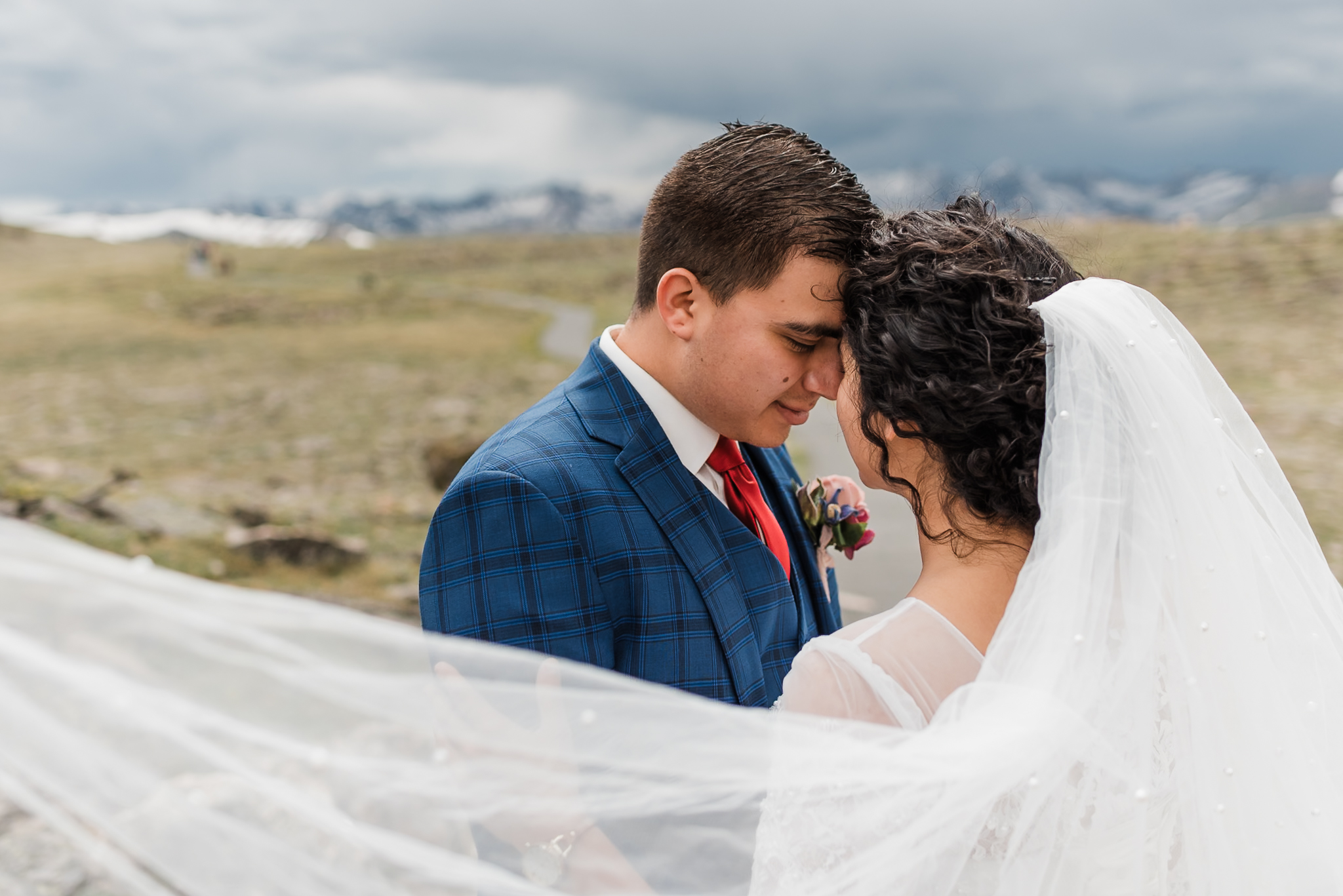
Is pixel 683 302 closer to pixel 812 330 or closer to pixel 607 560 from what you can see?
pixel 812 330

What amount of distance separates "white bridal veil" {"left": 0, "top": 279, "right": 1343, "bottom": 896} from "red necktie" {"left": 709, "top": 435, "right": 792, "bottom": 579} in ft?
2.59

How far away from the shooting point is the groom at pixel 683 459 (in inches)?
80.7

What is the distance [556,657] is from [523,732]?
0.22 m

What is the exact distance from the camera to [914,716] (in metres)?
1.68

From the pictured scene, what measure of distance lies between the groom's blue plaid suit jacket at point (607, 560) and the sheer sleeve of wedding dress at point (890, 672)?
1.64 ft

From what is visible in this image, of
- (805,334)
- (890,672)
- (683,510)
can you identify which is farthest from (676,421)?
(890,672)

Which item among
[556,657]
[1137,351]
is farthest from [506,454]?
[1137,351]

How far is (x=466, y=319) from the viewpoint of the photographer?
29.8 m

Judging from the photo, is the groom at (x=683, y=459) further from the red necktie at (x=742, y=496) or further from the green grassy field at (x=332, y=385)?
the green grassy field at (x=332, y=385)

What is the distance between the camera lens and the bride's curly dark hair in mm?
1829

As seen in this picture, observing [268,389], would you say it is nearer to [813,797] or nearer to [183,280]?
[813,797]

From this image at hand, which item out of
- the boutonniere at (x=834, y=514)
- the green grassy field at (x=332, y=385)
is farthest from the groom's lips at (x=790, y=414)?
the green grassy field at (x=332, y=385)

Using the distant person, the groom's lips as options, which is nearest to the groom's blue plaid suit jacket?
the groom's lips

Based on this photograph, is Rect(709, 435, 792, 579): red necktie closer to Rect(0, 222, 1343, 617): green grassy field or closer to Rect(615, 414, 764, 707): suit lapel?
Rect(615, 414, 764, 707): suit lapel
